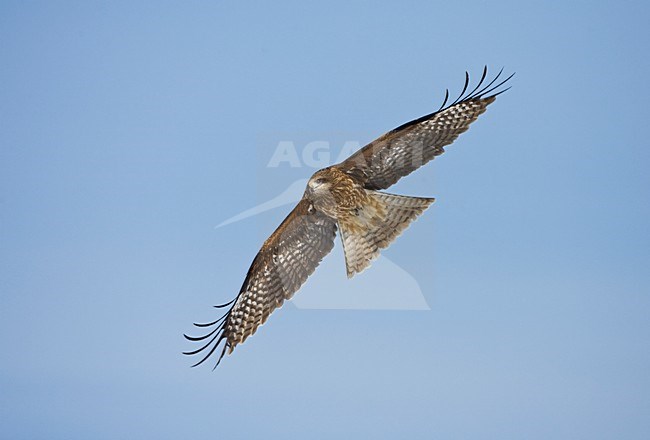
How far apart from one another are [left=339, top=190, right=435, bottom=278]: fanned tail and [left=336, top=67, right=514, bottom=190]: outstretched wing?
1.27ft

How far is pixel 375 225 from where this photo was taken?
10250 millimetres

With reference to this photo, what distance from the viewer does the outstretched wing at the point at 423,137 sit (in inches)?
382

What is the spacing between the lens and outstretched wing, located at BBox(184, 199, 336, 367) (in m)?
10.5

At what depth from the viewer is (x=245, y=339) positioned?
1052 cm

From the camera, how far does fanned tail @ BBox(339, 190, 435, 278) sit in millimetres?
10031

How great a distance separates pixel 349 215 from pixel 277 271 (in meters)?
1.16

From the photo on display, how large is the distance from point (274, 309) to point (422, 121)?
2796 millimetres

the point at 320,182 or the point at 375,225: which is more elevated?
the point at 320,182

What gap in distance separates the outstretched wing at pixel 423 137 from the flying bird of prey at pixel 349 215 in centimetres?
1

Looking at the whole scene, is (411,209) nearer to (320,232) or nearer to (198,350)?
(320,232)

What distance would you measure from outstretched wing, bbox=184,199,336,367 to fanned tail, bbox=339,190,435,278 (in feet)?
1.19

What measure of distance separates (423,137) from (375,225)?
1.18 metres

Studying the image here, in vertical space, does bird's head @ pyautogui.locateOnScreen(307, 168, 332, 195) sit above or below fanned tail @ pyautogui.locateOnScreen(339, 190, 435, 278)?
above

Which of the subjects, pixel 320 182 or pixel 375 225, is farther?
pixel 375 225
